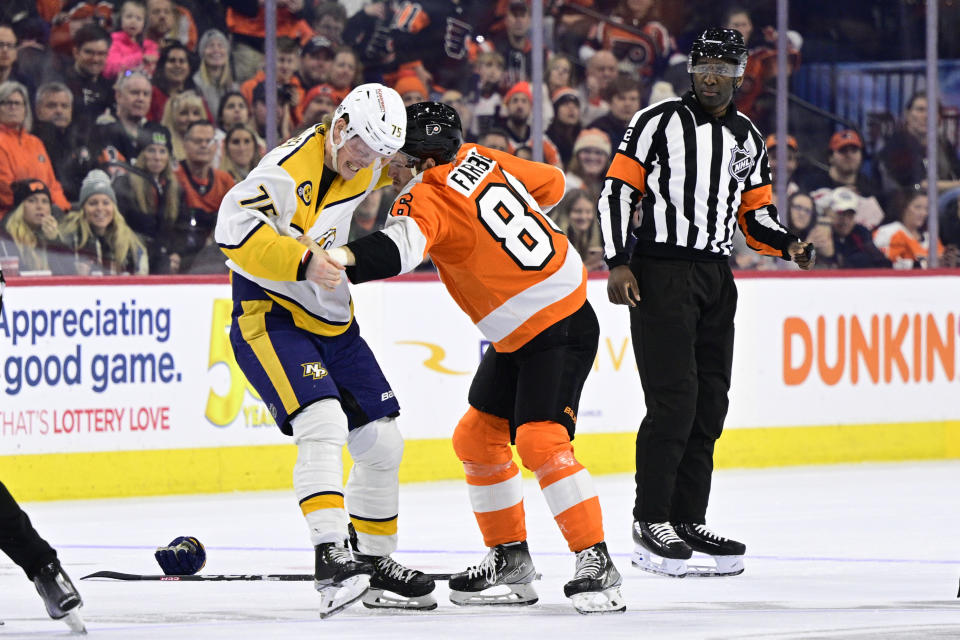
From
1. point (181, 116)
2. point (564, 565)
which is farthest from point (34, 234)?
point (564, 565)

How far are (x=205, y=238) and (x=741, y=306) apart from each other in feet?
9.14

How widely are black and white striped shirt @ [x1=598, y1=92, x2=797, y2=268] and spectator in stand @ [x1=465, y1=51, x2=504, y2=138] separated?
354 cm

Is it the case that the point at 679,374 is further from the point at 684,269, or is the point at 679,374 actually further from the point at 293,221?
the point at 293,221

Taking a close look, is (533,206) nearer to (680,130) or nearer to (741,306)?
(680,130)

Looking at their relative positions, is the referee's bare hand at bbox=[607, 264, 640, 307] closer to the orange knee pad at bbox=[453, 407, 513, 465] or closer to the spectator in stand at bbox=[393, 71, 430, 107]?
the orange knee pad at bbox=[453, 407, 513, 465]

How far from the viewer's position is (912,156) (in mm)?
10227

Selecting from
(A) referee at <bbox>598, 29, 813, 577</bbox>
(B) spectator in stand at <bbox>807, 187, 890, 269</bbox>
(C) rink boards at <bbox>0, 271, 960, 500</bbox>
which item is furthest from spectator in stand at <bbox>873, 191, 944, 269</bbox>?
(A) referee at <bbox>598, 29, 813, 577</bbox>

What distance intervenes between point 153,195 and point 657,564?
12.1 feet

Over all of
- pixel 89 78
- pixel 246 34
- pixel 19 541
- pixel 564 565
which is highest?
pixel 246 34

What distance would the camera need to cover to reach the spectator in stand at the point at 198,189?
836 cm

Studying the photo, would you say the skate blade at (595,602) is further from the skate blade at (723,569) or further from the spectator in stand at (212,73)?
the spectator in stand at (212,73)

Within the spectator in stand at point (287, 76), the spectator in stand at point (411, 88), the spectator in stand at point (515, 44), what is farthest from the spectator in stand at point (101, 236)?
the spectator in stand at point (515, 44)

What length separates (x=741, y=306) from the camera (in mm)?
9344

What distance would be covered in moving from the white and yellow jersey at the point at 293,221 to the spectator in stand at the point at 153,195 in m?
3.36
